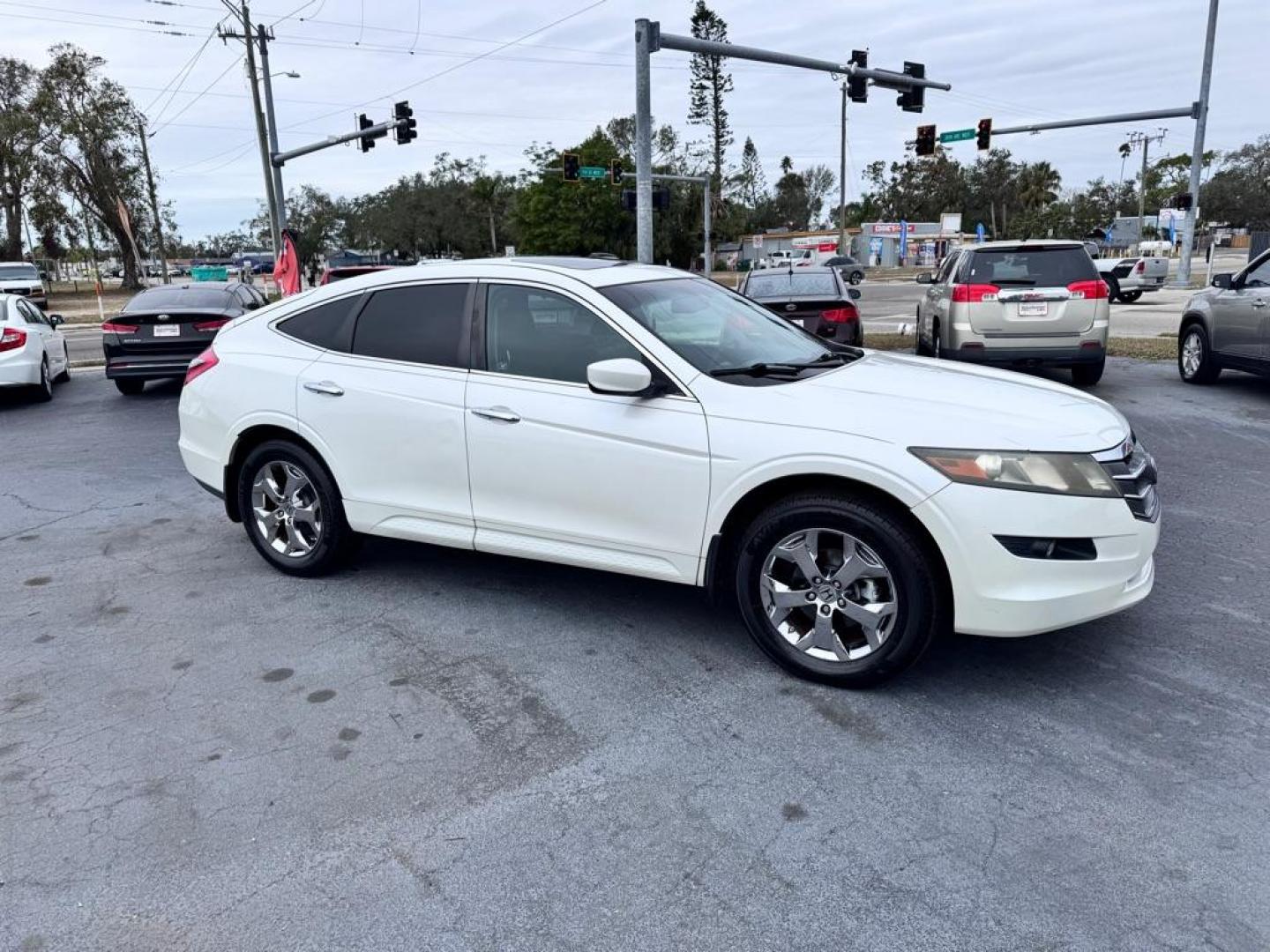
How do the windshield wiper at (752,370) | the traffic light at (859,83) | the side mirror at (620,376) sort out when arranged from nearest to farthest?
the side mirror at (620,376)
the windshield wiper at (752,370)
the traffic light at (859,83)

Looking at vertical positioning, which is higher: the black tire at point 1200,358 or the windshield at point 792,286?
the windshield at point 792,286

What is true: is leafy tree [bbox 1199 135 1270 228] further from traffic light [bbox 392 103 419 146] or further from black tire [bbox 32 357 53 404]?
black tire [bbox 32 357 53 404]

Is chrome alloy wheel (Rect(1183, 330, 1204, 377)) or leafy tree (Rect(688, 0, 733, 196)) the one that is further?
leafy tree (Rect(688, 0, 733, 196))

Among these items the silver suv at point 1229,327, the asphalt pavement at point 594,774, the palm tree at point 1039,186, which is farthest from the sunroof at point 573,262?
the palm tree at point 1039,186

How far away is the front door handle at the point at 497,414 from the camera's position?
4281 mm

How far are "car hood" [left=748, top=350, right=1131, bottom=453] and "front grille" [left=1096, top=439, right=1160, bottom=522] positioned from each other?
59 millimetres

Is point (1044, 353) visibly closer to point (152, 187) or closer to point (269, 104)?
point (269, 104)

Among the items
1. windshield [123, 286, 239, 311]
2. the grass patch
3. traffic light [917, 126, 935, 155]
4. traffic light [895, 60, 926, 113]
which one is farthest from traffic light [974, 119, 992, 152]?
windshield [123, 286, 239, 311]

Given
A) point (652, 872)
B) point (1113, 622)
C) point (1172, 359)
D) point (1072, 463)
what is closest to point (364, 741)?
point (652, 872)

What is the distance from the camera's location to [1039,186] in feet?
317

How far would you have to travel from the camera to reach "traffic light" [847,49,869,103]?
21.0m

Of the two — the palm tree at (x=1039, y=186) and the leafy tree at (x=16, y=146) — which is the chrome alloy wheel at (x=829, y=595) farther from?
the palm tree at (x=1039, y=186)

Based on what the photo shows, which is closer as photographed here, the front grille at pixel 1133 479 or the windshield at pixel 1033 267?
the front grille at pixel 1133 479

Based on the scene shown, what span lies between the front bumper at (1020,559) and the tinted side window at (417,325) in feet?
7.72
